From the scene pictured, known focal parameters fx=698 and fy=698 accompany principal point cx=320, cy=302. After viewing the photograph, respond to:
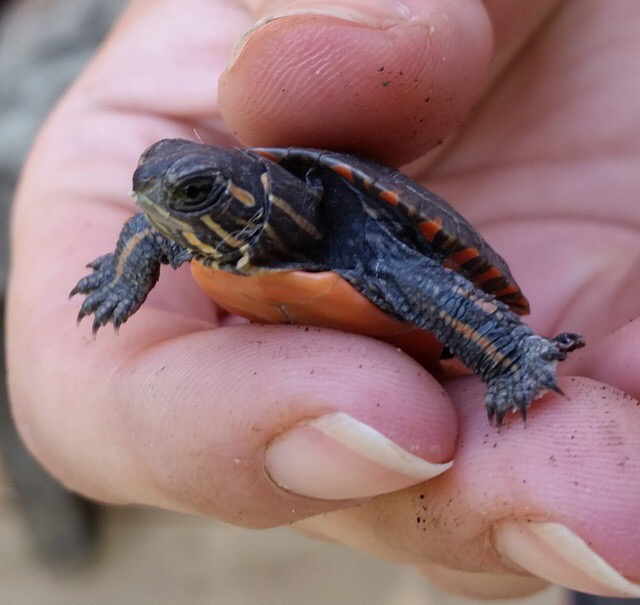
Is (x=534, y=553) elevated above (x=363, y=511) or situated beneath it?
elevated above

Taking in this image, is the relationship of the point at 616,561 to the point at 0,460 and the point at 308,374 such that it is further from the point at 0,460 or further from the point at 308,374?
the point at 0,460

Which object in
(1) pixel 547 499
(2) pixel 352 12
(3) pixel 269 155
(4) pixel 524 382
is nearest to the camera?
(1) pixel 547 499

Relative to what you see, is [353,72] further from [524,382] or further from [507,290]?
[524,382]

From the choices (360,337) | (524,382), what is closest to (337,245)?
(360,337)

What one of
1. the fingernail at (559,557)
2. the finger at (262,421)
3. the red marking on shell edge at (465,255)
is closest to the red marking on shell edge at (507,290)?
the red marking on shell edge at (465,255)

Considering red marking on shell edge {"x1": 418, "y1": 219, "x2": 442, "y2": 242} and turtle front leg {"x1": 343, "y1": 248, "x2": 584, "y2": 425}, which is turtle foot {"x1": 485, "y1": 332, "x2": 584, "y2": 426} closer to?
turtle front leg {"x1": 343, "y1": 248, "x2": 584, "y2": 425}

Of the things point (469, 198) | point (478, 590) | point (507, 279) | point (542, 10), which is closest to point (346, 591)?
point (478, 590)
